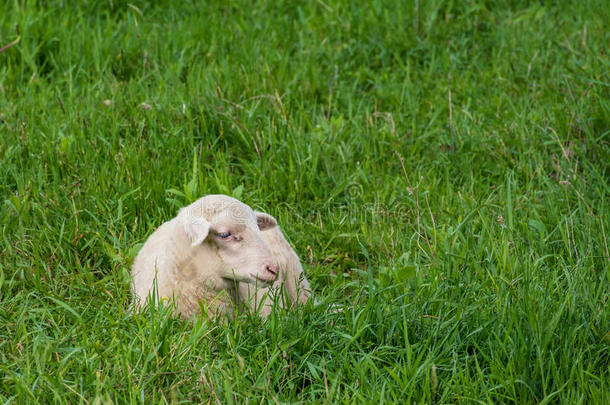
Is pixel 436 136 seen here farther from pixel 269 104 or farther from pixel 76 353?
Result: pixel 76 353

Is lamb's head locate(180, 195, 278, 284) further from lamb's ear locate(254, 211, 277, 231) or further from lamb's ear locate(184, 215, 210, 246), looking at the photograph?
lamb's ear locate(254, 211, 277, 231)

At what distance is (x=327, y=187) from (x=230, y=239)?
1.35 meters

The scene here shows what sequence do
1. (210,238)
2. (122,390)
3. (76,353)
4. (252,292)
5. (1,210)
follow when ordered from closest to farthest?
(122,390) < (76,353) < (210,238) < (252,292) < (1,210)

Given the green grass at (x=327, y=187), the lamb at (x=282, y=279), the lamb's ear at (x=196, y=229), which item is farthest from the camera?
the lamb at (x=282, y=279)

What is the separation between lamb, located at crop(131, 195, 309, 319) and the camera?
335cm

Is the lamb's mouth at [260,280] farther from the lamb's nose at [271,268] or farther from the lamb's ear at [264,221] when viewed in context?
the lamb's ear at [264,221]

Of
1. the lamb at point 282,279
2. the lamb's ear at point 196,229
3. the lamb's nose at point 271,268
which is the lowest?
the lamb at point 282,279

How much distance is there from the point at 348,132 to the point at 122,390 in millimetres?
2535

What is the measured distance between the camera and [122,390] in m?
2.92

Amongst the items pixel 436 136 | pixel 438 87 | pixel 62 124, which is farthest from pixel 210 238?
pixel 438 87

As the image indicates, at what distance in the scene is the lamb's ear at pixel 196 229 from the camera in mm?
3297

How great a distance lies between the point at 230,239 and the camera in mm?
3400

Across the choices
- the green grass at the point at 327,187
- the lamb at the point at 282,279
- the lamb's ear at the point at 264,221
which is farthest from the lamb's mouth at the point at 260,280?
the lamb's ear at the point at 264,221

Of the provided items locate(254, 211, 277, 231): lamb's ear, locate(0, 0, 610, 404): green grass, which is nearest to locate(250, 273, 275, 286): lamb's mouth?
locate(0, 0, 610, 404): green grass
